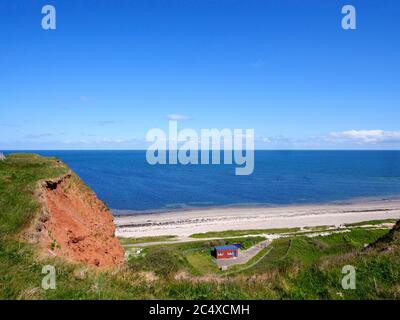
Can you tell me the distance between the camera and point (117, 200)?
121625 millimetres

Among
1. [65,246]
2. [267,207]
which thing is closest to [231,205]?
[267,207]

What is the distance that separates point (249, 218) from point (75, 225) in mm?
76648

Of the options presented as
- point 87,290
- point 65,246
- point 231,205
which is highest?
point 87,290

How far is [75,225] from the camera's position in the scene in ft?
65.4

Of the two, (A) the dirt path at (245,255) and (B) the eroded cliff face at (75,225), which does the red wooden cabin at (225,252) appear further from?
(B) the eroded cliff face at (75,225)

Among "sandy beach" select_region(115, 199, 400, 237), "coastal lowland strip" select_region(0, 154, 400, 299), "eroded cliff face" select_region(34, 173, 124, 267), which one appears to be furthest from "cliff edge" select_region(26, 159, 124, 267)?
"sandy beach" select_region(115, 199, 400, 237)

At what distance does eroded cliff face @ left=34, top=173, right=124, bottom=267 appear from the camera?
53.3 ft

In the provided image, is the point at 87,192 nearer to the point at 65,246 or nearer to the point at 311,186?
the point at 65,246

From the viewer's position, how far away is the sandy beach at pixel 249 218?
268 ft

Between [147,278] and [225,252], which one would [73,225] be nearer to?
[147,278]

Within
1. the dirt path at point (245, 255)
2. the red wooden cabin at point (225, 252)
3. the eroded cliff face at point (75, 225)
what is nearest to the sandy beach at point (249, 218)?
the dirt path at point (245, 255)

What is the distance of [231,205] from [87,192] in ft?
305
